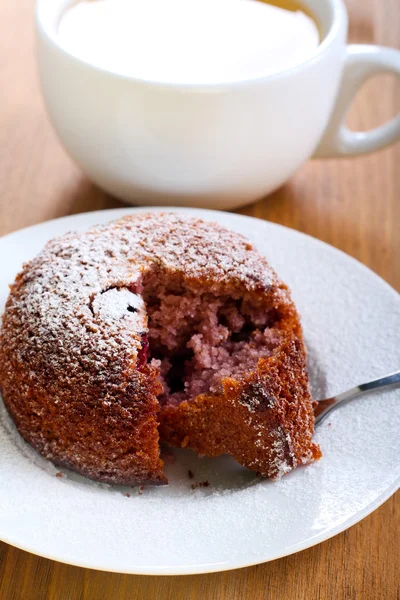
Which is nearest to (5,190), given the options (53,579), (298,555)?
(53,579)

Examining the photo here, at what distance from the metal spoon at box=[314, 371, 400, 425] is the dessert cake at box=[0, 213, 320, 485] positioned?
4cm

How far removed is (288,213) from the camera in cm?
180

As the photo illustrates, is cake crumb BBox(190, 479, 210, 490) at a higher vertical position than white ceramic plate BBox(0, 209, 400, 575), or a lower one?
lower

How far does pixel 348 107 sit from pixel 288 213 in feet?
0.93

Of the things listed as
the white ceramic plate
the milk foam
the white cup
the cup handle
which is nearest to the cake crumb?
the white ceramic plate

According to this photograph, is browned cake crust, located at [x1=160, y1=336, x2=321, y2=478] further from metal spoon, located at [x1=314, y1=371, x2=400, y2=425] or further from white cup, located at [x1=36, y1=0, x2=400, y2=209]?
white cup, located at [x1=36, y1=0, x2=400, y2=209]

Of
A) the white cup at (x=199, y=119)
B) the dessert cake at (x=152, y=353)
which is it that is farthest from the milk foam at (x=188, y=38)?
the dessert cake at (x=152, y=353)

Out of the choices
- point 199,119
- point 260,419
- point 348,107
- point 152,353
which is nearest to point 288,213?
point 348,107

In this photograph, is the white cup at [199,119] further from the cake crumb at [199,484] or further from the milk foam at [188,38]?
the cake crumb at [199,484]

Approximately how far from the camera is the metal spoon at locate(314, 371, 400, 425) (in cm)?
125

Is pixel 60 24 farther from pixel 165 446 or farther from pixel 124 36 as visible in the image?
pixel 165 446

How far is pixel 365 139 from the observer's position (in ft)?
5.76

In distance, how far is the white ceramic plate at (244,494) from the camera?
3.28ft

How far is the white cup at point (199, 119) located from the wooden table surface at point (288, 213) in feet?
0.62
